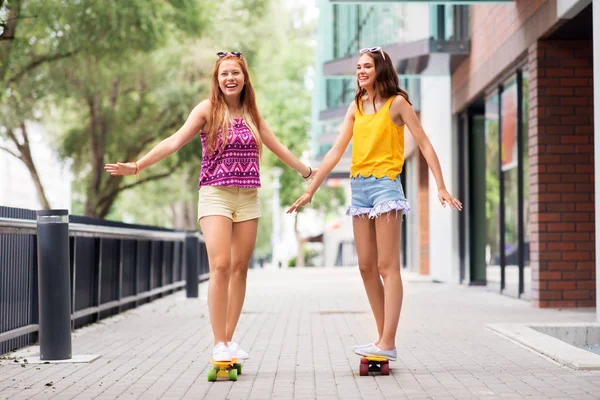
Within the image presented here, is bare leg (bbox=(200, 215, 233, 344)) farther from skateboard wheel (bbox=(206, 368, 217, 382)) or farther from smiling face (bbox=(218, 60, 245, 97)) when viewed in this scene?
smiling face (bbox=(218, 60, 245, 97))

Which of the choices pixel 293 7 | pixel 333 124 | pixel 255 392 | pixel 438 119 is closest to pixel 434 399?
pixel 255 392

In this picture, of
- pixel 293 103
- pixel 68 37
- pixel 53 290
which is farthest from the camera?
pixel 293 103

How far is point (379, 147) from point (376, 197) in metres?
0.31

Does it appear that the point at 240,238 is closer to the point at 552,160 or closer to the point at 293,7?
the point at 552,160

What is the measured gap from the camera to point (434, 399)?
5820 millimetres

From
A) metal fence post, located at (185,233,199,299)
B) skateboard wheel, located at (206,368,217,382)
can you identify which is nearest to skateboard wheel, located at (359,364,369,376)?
skateboard wheel, located at (206,368,217,382)

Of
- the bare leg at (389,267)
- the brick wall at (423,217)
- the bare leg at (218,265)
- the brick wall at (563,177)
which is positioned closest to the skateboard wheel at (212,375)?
the bare leg at (218,265)

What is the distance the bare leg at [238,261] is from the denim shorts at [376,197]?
Answer: 63 cm

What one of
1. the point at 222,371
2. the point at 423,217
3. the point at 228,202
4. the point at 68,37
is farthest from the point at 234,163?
the point at 423,217

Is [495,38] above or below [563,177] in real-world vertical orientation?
above

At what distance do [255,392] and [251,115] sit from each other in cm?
177

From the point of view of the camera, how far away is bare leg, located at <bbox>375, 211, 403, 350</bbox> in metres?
6.76

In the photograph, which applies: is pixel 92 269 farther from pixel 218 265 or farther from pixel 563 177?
pixel 563 177

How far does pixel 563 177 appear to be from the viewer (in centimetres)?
1287
